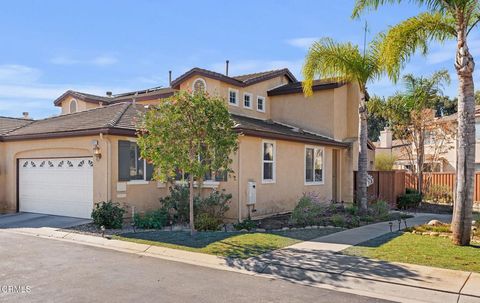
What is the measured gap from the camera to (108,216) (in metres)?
13.1

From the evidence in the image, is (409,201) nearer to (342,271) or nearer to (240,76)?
(240,76)

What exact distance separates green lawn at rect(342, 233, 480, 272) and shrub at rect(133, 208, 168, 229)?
20.7 ft

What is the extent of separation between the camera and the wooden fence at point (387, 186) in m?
20.4

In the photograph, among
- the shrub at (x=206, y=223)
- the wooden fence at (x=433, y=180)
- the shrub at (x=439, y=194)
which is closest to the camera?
the shrub at (x=206, y=223)

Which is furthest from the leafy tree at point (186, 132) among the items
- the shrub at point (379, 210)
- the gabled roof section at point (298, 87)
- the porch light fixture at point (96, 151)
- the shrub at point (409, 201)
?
the shrub at point (409, 201)

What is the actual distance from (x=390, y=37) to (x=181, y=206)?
325 inches

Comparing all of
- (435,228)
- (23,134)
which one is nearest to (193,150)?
(435,228)

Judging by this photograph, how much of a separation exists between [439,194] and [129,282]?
19.2 m

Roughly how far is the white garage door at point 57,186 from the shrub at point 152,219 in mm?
2396

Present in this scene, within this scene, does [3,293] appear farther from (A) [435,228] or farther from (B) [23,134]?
(B) [23,134]

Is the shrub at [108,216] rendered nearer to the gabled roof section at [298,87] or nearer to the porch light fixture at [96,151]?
the porch light fixture at [96,151]

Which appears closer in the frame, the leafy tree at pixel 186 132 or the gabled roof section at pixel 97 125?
the leafy tree at pixel 186 132

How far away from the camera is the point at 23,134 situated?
17.1 metres

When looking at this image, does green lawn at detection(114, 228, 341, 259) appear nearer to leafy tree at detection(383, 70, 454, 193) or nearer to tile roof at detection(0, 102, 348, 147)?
tile roof at detection(0, 102, 348, 147)
